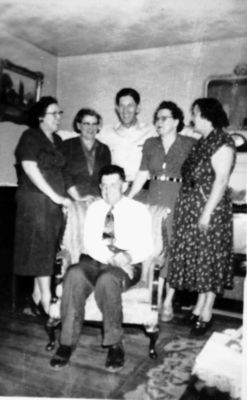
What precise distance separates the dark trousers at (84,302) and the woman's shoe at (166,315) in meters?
0.81

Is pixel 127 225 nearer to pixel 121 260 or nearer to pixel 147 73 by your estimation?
pixel 121 260

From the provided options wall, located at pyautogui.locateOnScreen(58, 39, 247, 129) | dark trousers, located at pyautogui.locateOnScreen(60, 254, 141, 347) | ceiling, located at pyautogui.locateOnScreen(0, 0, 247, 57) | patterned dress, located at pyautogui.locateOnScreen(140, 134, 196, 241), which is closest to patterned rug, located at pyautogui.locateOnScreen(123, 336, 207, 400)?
dark trousers, located at pyautogui.locateOnScreen(60, 254, 141, 347)

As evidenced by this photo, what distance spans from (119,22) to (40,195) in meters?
1.76

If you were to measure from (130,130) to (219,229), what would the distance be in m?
1.17

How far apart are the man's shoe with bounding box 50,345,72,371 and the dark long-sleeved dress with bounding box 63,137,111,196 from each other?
1.16 m

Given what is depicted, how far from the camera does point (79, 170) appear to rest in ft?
9.76

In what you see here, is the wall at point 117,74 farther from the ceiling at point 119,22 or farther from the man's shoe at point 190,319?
the man's shoe at point 190,319

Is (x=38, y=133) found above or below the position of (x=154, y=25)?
below

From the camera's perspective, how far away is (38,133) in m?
2.80

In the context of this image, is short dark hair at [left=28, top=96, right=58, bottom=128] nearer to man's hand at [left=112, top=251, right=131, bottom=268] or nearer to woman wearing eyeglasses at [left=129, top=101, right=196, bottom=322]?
woman wearing eyeglasses at [left=129, top=101, right=196, bottom=322]

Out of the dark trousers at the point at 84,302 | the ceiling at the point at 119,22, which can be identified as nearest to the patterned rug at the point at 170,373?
the dark trousers at the point at 84,302

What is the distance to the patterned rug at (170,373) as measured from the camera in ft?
6.65

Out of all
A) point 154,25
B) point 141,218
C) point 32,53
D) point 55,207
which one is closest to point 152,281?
point 141,218

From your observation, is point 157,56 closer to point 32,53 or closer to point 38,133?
point 32,53
